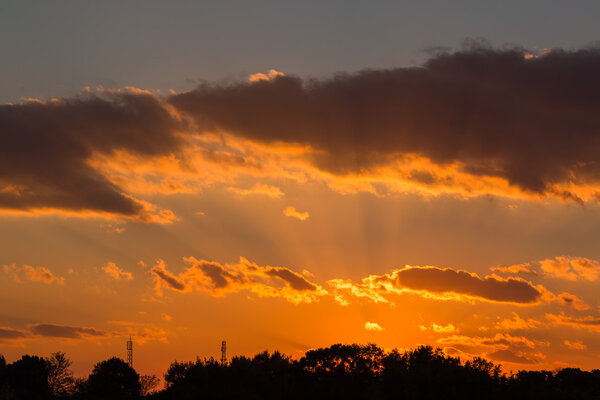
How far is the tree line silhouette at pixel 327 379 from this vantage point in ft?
413

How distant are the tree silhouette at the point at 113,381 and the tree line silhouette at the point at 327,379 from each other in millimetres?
225

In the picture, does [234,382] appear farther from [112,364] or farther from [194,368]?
[112,364]

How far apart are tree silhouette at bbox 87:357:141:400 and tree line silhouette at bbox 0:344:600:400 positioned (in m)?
0.23

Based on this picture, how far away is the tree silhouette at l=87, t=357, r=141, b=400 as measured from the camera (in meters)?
163

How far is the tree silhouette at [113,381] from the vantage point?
163000mm

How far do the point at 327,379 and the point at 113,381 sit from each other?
5177 centimetres

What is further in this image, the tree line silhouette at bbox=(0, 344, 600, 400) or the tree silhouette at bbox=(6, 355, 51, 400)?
the tree silhouette at bbox=(6, 355, 51, 400)

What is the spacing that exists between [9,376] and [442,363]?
9628cm

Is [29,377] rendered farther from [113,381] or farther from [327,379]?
[327,379]

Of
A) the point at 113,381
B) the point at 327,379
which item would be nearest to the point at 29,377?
the point at 113,381

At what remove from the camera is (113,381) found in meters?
164

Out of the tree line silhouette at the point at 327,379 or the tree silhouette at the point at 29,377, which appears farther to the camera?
the tree silhouette at the point at 29,377

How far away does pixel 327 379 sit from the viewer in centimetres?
14662

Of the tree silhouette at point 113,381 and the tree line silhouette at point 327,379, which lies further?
the tree silhouette at point 113,381
